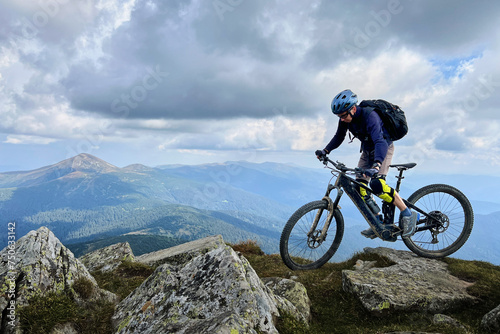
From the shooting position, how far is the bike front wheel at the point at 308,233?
27.3 feet

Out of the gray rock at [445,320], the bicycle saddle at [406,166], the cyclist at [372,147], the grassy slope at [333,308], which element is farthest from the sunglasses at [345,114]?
the gray rock at [445,320]

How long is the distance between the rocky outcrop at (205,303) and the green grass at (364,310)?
2.16 feet

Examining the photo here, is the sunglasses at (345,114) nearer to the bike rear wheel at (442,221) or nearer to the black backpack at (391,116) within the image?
the black backpack at (391,116)

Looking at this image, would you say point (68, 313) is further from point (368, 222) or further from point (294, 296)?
point (368, 222)

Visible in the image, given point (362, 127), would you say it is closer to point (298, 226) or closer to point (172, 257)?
point (298, 226)

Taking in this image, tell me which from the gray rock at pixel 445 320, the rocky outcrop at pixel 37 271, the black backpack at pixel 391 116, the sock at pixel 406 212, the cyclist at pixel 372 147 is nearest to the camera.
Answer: the rocky outcrop at pixel 37 271

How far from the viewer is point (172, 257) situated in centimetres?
1223

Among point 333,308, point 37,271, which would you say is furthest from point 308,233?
point 37,271

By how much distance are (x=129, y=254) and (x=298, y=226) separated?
9.07 meters

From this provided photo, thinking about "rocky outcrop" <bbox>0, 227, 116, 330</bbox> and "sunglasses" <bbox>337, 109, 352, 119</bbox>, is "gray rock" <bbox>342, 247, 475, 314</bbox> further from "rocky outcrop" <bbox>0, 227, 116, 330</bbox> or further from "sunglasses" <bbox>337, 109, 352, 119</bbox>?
"rocky outcrop" <bbox>0, 227, 116, 330</bbox>

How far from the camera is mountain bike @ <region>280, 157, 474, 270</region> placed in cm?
871

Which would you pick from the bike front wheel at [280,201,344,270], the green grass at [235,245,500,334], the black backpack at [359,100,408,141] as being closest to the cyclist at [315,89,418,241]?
the black backpack at [359,100,408,141]

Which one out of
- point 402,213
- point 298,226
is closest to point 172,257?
point 298,226

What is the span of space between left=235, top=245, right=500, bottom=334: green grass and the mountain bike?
816 mm
